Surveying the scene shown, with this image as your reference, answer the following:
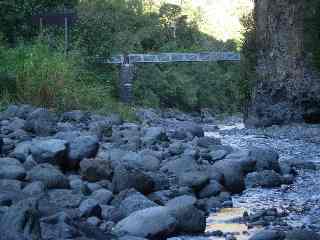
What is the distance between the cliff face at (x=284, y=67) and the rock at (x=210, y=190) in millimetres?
6595

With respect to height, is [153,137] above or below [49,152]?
below

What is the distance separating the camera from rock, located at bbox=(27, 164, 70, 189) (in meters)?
4.54

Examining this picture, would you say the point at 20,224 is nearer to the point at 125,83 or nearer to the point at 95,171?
the point at 95,171

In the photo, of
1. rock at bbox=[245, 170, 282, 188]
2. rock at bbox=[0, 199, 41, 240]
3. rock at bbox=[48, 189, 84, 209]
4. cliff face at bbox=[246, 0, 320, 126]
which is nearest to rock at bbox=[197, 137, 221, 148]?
rock at bbox=[245, 170, 282, 188]

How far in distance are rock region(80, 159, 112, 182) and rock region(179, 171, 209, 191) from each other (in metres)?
0.53

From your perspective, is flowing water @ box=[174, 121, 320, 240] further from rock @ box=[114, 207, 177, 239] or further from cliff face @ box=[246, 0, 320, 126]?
cliff face @ box=[246, 0, 320, 126]

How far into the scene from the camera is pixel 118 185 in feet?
15.2

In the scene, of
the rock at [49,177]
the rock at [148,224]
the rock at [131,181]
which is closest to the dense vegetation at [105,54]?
the rock at [49,177]

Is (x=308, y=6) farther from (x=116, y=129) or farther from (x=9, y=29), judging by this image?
(x=9, y=29)

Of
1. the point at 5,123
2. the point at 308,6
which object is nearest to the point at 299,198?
the point at 5,123

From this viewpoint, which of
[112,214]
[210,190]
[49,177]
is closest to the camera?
[112,214]

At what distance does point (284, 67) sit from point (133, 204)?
7637mm

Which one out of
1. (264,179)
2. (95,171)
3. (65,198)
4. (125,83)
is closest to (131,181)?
(95,171)

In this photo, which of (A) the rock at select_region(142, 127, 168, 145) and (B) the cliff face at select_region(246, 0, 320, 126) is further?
(B) the cliff face at select_region(246, 0, 320, 126)
